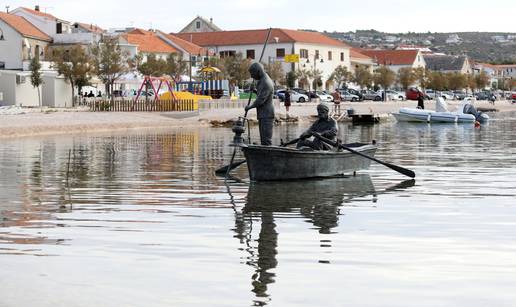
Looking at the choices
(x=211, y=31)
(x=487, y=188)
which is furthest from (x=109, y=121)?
(x=211, y=31)

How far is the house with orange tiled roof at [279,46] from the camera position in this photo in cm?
13012

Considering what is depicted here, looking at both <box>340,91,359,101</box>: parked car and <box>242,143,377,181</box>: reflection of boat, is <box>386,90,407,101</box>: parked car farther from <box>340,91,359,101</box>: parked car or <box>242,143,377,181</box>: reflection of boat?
<box>242,143,377,181</box>: reflection of boat

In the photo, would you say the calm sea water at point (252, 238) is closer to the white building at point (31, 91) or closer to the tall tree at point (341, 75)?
the white building at point (31, 91)

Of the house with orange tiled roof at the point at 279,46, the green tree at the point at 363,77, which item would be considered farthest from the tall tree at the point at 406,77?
the house with orange tiled roof at the point at 279,46

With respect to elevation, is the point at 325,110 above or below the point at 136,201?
above

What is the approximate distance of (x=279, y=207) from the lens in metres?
16.4

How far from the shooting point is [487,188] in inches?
775

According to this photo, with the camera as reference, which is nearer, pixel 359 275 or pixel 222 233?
pixel 359 275

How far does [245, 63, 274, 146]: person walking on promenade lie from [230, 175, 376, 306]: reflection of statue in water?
125 centimetres

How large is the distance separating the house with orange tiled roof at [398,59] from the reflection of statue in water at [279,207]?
144 metres

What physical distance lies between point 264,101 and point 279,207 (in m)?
4.77

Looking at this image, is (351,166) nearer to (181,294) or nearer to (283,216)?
(283,216)

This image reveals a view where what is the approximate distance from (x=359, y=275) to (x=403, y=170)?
11933mm

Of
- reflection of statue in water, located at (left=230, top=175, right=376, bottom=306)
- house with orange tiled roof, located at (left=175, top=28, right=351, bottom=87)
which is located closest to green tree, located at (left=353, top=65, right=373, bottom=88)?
house with orange tiled roof, located at (left=175, top=28, right=351, bottom=87)
